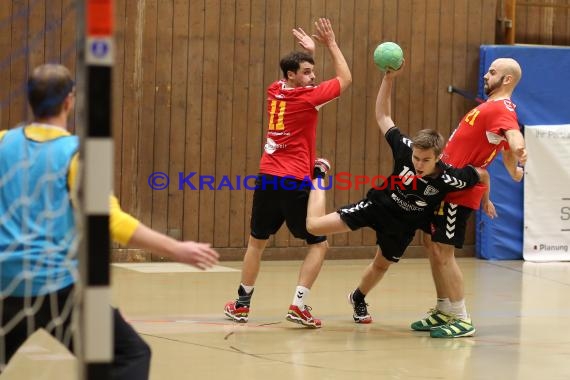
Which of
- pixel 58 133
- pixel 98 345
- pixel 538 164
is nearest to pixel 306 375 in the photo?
pixel 58 133

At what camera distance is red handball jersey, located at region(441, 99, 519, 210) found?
648cm

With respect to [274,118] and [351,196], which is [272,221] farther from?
[351,196]

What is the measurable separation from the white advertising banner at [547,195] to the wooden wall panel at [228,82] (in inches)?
31.2

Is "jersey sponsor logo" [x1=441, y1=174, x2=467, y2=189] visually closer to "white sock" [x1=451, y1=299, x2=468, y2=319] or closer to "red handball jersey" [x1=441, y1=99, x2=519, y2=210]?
"red handball jersey" [x1=441, y1=99, x2=519, y2=210]

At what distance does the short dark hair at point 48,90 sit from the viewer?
11.7 ft

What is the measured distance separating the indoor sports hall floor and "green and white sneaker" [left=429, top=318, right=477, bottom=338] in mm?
75

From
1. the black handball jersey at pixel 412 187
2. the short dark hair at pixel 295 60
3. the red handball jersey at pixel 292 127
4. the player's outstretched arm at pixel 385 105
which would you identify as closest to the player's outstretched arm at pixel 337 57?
the red handball jersey at pixel 292 127

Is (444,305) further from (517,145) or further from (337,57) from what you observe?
(337,57)

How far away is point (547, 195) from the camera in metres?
11.1

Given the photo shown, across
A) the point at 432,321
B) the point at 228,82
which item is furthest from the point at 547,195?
the point at 432,321

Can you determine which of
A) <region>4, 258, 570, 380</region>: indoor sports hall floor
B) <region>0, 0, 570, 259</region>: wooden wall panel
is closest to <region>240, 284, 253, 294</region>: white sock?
<region>4, 258, 570, 380</region>: indoor sports hall floor

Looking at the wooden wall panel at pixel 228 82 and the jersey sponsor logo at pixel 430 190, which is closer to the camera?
the jersey sponsor logo at pixel 430 190

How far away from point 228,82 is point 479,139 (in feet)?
14.2

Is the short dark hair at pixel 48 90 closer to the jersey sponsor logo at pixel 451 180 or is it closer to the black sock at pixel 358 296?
the jersey sponsor logo at pixel 451 180
